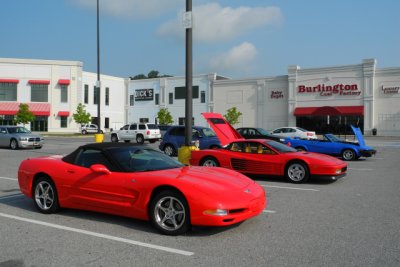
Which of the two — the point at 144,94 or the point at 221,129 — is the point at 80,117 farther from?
the point at 221,129

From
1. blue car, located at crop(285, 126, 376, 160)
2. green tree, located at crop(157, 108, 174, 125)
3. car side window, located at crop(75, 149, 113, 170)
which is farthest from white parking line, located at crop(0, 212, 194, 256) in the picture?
green tree, located at crop(157, 108, 174, 125)

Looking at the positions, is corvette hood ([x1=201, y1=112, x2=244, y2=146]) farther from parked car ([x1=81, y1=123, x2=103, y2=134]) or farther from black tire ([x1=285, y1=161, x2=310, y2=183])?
parked car ([x1=81, y1=123, x2=103, y2=134])

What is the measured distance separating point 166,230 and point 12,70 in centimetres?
6666

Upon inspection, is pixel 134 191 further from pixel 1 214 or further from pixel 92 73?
pixel 92 73

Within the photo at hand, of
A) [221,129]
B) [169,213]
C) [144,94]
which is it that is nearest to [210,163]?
[221,129]

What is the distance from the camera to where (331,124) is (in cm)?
5188

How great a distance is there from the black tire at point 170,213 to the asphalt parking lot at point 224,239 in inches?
5.0

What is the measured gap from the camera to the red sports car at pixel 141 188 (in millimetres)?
5508

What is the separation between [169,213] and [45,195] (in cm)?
260

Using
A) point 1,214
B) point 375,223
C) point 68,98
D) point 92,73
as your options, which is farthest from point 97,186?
point 92,73

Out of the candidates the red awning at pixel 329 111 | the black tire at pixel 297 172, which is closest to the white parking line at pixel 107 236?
the black tire at pixel 297 172

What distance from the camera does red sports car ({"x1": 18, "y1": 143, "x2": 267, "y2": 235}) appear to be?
18.1ft

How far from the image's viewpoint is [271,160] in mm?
11109

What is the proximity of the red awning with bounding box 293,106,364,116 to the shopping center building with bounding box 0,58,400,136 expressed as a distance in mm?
113
